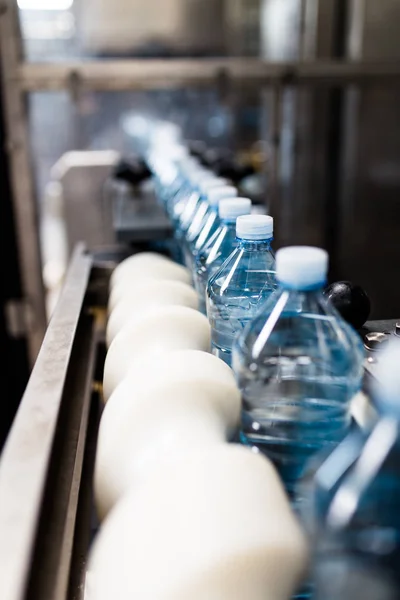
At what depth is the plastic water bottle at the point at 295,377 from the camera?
2.06ft

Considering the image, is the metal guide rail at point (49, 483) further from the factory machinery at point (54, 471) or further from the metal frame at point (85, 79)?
the metal frame at point (85, 79)

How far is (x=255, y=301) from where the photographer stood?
2.94ft

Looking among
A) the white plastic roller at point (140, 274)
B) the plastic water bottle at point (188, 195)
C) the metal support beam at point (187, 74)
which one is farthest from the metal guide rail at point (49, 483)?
the metal support beam at point (187, 74)

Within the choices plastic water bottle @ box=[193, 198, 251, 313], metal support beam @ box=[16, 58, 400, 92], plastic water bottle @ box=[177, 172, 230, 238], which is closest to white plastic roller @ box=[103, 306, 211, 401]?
plastic water bottle @ box=[193, 198, 251, 313]

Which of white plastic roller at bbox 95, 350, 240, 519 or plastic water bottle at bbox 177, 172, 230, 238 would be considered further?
plastic water bottle at bbox 177, 172, 230, 238

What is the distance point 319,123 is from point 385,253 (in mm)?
640

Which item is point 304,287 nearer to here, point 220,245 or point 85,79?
point 220,245

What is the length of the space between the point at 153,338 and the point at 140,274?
0.93ft

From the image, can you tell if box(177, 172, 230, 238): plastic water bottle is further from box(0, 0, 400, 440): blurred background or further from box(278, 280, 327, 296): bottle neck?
box(0, 0, 400, 440): blurred background

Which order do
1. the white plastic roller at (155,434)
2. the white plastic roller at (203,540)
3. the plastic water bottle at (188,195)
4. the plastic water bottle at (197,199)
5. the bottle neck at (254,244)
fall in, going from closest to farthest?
the white plastic roller at (203,540)
the white plastic roller at (155,434)
the bottle neck at (254,244)
the plastic water bottle at (197,199)
the plastic water bottle at (188,195)

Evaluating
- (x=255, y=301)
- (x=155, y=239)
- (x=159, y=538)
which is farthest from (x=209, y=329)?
(x=155, y=239)

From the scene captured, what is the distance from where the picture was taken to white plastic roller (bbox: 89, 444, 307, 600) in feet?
1.27

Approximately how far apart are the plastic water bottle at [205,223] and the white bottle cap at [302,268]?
417 millimetres

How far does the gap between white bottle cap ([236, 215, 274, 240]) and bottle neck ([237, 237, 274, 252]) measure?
1cm
